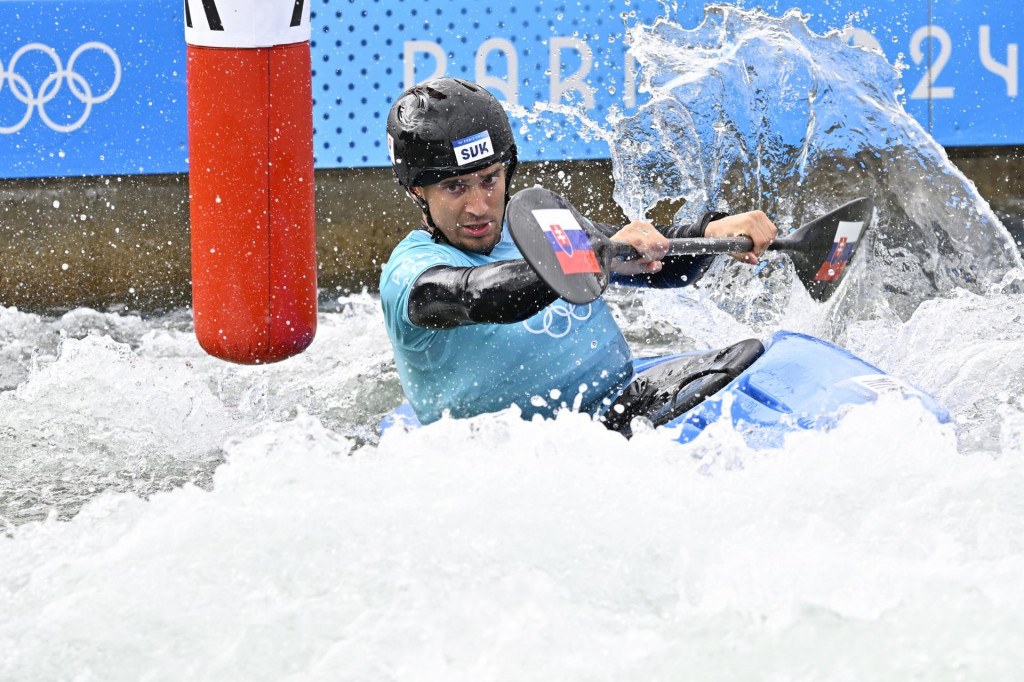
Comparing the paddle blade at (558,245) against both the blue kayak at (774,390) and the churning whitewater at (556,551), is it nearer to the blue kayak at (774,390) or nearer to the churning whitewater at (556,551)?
the churning whitewater at (556,551)

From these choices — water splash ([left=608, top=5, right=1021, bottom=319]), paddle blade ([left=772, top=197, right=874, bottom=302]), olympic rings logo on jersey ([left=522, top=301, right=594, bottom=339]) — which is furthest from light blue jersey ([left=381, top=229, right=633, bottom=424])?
water splash ([left=608, top=5, right=1021, bottom=319])

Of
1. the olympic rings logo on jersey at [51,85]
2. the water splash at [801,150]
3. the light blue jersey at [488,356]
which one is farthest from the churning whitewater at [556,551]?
the olympic rings logo on jersey at [51,85]

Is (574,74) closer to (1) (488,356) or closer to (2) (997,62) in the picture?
(2) (997,62)

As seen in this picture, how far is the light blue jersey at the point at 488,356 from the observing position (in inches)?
113

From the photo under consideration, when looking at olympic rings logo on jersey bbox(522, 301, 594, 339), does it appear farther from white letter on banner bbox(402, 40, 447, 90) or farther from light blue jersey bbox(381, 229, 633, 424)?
white letter on banner bbox(402, 40, 447, 90)

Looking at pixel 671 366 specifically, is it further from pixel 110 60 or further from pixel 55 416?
pixel 110 60

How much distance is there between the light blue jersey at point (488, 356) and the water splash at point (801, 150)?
1.59 metres

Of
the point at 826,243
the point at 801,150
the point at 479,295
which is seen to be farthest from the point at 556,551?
the point at 801,150

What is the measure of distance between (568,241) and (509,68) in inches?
147

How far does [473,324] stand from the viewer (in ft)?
9.16

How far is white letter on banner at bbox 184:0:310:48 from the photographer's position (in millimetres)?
3367

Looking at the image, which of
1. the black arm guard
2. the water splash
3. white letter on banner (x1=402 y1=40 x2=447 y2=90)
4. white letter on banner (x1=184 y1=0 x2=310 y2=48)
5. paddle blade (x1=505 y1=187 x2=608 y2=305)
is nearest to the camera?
paddle blade (x1=505 y1=187 x2=608 y2=305)

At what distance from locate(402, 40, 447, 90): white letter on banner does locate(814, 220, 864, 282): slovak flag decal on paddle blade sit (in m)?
3.06

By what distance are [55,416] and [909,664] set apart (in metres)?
3.37
